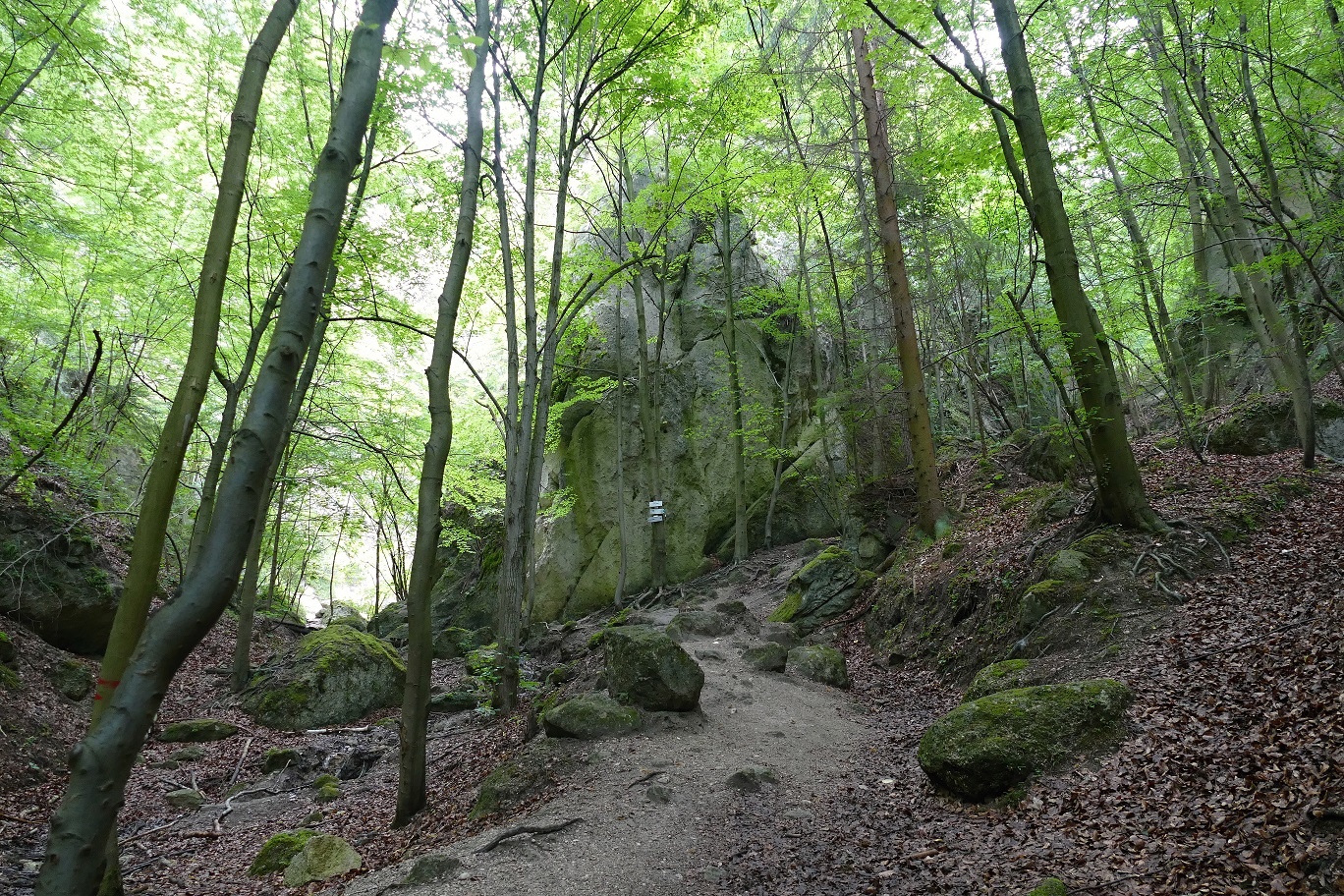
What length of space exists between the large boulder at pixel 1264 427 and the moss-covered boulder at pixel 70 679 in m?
16.8

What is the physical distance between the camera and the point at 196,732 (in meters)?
9.48

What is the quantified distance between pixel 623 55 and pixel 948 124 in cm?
691

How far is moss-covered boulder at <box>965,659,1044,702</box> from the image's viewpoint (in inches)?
228

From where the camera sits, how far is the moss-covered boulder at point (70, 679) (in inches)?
344

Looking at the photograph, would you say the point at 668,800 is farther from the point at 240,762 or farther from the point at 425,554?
the point at 240,762

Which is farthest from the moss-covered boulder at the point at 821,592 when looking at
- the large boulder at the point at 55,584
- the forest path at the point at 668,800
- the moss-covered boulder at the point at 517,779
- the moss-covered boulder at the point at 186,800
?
the large boulder at the point at 55,584

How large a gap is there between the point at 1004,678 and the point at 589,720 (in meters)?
4.12

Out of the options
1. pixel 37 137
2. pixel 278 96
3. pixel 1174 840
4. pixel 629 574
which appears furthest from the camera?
pixel 629 574

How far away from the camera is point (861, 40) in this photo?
38.8 ft

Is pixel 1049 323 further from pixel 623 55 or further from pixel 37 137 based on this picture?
pixel 37 137

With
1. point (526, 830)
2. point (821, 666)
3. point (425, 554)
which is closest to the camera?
point (526, 830)

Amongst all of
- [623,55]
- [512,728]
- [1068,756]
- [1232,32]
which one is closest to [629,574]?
[512,728]

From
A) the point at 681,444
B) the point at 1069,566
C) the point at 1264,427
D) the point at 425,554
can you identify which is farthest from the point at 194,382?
the point at 681,444

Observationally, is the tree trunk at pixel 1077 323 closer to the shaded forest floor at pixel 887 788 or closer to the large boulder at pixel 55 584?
the shaded forest floor at pixel 887 788
